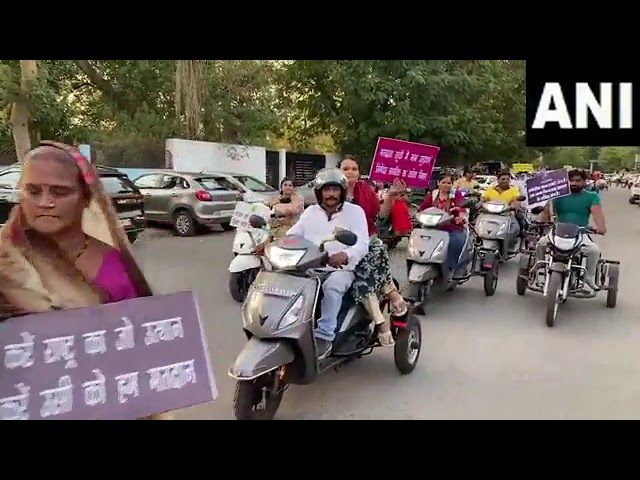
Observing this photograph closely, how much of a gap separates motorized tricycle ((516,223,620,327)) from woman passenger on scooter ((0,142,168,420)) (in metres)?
4.64

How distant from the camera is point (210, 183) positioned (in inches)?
532

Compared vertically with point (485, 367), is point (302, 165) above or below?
above

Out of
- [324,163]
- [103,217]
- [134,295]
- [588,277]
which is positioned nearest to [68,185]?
[103,217]

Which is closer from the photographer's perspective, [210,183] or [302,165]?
[210,183]

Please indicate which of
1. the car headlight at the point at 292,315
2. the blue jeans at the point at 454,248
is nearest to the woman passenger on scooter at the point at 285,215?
the blue jeans at the point at 454,248

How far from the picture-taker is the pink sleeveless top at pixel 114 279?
272 centimetres

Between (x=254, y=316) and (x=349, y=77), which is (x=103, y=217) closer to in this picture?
(x=254, y=316)

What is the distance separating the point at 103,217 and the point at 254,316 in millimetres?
1257

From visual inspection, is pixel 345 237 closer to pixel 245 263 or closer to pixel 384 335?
pixel 384 335

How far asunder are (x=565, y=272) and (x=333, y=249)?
2.99 metres

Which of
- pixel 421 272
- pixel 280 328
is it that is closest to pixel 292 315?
pixel 280 328

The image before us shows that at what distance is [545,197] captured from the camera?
8.62m

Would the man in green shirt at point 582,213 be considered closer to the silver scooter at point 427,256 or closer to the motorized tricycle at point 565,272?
the motorized tricycle at point 565,272

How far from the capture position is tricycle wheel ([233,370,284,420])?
3.63 meters
